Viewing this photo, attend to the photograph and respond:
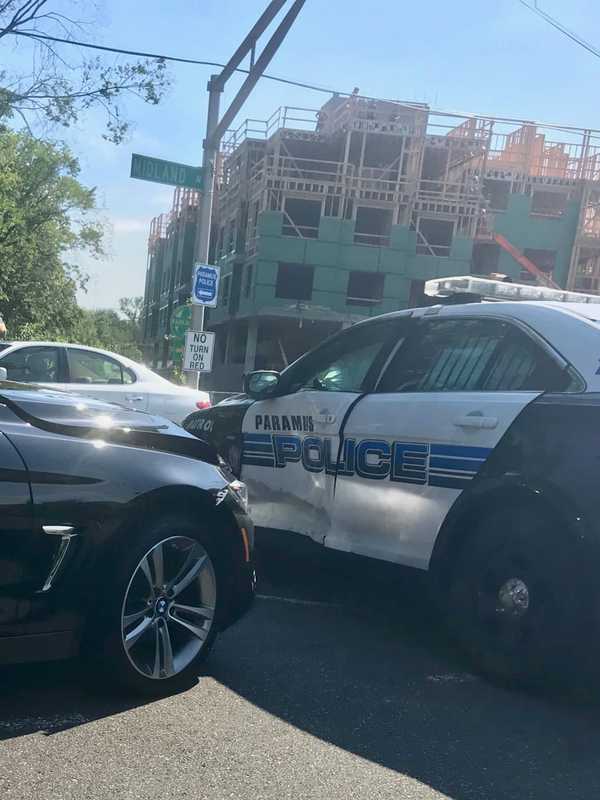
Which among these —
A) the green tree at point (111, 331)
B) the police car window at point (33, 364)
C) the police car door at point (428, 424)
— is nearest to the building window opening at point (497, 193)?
the green tree at point (111, 331)

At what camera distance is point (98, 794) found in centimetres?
260

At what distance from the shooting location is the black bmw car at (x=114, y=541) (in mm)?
3014

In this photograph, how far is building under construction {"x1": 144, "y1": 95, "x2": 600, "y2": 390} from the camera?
36094 millimetres

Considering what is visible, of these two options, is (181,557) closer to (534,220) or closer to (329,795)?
(329,795)

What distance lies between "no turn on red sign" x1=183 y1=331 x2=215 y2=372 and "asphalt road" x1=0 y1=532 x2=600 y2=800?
305 inches

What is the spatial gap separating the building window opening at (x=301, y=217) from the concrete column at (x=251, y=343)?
430 centimetres

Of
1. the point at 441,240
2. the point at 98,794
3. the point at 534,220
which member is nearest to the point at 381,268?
the point at 441,240

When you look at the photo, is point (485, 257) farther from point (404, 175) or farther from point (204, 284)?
point (204, 284)

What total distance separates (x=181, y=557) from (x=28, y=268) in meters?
28.8

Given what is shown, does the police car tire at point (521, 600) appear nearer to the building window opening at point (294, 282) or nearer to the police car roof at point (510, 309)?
the police car roof at point (510, 309)

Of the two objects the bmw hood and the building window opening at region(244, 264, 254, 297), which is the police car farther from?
the building window opening at region(244, 264, 254, 297)

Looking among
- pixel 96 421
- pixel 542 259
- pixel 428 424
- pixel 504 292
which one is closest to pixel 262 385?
pixel 428 424

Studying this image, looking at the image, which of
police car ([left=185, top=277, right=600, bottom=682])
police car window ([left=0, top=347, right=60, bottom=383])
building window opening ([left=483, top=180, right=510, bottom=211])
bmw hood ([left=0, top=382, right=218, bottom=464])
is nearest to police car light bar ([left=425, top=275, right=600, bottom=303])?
police car ([left=185, top=277, right=600, bottom=682])

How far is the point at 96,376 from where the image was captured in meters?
9.27
